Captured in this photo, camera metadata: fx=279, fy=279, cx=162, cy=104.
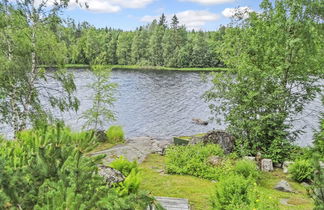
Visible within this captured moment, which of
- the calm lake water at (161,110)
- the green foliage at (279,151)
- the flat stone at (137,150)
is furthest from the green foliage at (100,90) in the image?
the green foliage at (279,151)

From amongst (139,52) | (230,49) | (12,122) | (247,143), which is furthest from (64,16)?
(139,52)

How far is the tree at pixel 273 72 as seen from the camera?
517 inches

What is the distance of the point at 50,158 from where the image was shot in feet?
10.7

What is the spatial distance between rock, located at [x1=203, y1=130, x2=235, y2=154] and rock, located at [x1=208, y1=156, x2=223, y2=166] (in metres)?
2.32

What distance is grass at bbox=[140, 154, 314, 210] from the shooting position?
27.9 feet

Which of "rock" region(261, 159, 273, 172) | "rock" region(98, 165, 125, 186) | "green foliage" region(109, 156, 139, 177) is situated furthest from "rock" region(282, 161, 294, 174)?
"rock" region(98, 165, 125, 186)

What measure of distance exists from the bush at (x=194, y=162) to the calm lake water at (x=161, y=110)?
787 cm

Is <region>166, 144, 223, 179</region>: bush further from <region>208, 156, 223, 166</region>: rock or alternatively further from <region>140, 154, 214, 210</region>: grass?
<region>140, 154, 214, 210</region>: grass

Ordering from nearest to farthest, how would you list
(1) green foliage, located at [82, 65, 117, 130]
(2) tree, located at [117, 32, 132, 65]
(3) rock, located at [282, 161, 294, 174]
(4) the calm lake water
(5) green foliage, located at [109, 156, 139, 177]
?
1. (5) green foliage, located at [109, 156, 139, 177]
2. (3) rock, located at [282, 161, 294, 174]
3. (1) green foliage, located at [82, 65, 117, 130]
4. (4) the calm lake water
5. (2) tree, located at [117, 32, 132, 65]

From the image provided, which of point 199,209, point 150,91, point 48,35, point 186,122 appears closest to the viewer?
point 199,209

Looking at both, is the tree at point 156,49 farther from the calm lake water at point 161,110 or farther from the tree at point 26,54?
the tree at point 26,54

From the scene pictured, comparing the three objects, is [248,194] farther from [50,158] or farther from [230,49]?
[230,49]

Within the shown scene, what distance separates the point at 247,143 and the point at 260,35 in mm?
5312

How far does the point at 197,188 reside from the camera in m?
9.70
